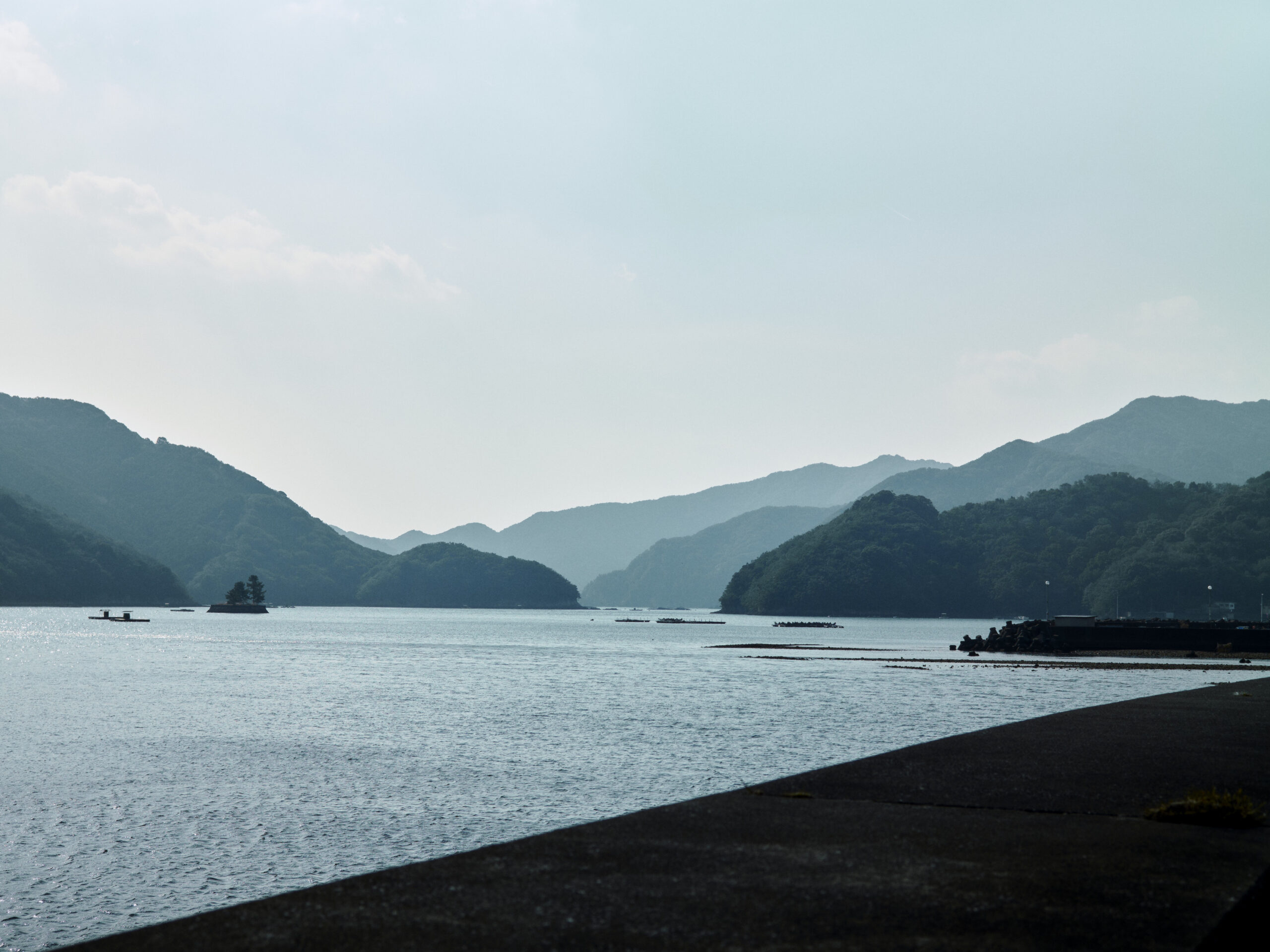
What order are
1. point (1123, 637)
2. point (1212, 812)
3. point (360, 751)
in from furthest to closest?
point (1123, 637) < point (360, 751) < point (1212, 812)

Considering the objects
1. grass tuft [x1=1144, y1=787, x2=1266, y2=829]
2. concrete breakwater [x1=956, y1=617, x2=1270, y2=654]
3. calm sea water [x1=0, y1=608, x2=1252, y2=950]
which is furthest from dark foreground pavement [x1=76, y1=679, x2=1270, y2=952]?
concrete breakwater [x1=956, y1=617, x2=1270, y2=654]

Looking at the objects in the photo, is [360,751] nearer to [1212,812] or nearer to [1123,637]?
[1212,812]

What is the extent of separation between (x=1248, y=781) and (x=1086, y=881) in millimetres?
7391

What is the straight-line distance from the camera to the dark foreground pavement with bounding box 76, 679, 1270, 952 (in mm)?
6590

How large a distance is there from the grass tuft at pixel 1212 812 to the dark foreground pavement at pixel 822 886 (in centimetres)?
19

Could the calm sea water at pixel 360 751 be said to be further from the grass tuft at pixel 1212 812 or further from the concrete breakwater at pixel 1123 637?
the concrete breakwater at pixel 1123 637

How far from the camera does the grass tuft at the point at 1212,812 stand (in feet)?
34.6

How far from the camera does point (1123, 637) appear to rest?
360ft

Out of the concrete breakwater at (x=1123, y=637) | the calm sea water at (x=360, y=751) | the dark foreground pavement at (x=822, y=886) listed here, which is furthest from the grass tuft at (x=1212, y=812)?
the concrete breakwater at (x=1123, y=637)

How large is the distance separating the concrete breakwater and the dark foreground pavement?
336 feet

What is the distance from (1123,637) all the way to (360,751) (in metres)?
94.7

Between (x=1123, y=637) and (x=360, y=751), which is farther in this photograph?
(x=1123, y=637)

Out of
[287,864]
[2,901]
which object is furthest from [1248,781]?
[2,901]

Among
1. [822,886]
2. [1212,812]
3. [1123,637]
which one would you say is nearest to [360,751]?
[1212,812]
